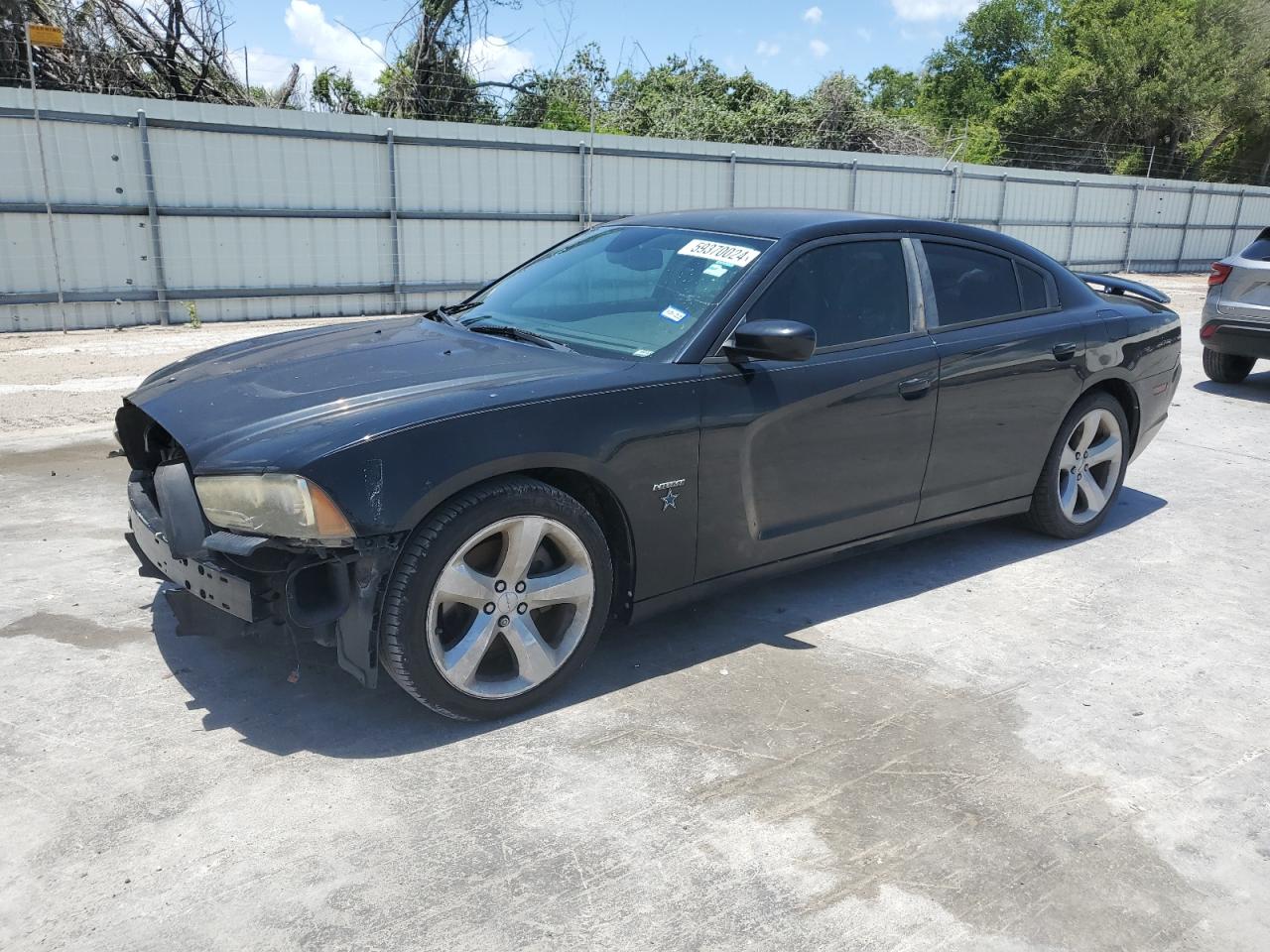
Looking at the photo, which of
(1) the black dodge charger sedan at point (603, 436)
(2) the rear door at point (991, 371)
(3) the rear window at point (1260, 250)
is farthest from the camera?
(3) the rear window at point (1260, 250)

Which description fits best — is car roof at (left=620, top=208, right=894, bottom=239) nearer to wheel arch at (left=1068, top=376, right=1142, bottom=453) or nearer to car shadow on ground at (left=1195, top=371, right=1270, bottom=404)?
wheel arch at (left=1068, top=376, right=1142, bottom=453)

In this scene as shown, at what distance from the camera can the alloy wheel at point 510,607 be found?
3.09m

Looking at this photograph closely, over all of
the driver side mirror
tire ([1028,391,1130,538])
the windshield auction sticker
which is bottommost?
tire ([1028,391,1130,538])

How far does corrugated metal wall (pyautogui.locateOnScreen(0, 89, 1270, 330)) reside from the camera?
11234 millimetres

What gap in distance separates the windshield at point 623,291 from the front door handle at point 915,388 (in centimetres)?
80

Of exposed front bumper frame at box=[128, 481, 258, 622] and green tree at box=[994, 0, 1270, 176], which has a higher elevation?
green tree at box=[994, 0, 1270, 176]

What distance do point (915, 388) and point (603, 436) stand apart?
1526 mm

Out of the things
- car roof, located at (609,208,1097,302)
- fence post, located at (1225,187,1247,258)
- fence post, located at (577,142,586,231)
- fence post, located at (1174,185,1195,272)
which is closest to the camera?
car roof, located at (609,208,1097,302)

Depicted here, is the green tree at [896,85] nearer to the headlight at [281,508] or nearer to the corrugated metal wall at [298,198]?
the corrugated metal wall at [298,198]

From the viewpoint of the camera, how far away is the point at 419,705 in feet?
11.1

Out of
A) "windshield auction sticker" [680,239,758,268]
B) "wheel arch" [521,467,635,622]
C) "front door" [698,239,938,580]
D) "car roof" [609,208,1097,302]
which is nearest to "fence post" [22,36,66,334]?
"car roof" [609,208,1097,302]

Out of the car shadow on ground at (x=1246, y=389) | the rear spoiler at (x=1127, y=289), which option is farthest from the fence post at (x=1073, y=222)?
the rear spoiler at (x=1127, y=289)

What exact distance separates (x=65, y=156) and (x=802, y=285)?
10279 mm

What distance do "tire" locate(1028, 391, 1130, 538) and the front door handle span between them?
1107mm
